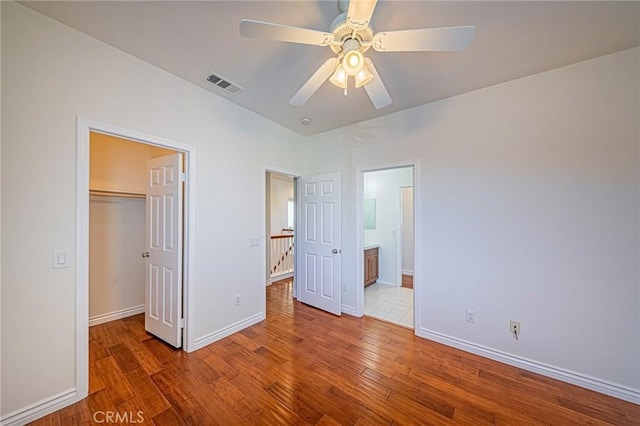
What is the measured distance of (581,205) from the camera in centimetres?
200

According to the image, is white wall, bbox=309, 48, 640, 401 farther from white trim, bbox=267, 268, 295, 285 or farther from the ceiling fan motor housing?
white trim, bbox=267, 268, 295, 285

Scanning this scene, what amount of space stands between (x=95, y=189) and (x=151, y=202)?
2.50 ft

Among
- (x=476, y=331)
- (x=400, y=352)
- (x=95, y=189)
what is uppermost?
(x=95, y=189)

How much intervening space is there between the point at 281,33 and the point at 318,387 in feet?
8.19

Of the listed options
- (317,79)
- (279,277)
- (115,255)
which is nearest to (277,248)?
(279,277)

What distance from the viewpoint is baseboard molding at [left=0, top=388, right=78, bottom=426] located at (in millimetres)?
1501

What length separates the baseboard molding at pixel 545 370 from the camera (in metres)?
1.84

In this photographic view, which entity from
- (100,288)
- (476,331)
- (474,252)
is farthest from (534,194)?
(100,288)

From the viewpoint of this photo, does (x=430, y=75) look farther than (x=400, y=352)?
No

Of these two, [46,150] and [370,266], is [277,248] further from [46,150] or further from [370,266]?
[46,150]

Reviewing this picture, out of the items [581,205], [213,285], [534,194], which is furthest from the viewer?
[213,285]

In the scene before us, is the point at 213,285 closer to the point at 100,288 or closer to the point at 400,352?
the point at 100,288

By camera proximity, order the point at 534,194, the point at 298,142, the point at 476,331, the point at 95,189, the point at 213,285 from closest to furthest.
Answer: the point at 534,194
the point at 476,331
the point at 213,285
the point at 95,189
the point at 298,142

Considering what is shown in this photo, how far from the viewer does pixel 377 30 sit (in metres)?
1.68
